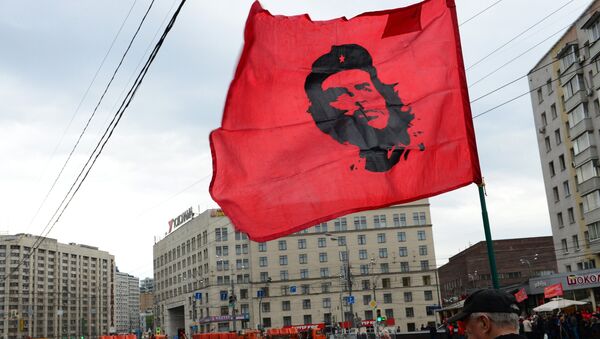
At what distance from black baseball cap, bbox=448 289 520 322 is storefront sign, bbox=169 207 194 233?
11811 cm

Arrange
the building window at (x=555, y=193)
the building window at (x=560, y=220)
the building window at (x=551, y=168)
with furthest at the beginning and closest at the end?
the building window at (x=551, y=168) < the building window at (x=555, y=193) < the building window at (x=560, y=220)

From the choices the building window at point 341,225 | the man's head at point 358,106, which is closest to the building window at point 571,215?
the building window at point 341,225

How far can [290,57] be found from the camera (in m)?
8.04

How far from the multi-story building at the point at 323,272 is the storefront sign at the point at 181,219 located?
1221cm

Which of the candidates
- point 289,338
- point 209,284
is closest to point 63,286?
point 209,284

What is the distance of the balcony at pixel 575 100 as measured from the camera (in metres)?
54.4

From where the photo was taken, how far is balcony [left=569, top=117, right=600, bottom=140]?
54.2 metres

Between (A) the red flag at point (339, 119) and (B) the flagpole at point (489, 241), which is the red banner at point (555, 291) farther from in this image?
(B) the flagpole at point (489, 241)

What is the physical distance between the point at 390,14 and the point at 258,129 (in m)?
2.17

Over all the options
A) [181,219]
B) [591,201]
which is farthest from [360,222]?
[591,201]

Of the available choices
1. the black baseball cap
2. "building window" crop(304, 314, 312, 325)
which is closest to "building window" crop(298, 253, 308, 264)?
"building window" crop(304, 314, 312, 325)

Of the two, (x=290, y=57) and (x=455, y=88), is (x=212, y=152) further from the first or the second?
(x=455, y=88)

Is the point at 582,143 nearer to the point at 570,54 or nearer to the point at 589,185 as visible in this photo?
the point at 589,185

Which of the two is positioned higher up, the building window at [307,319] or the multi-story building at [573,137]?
the multi-story building at [573,137]
